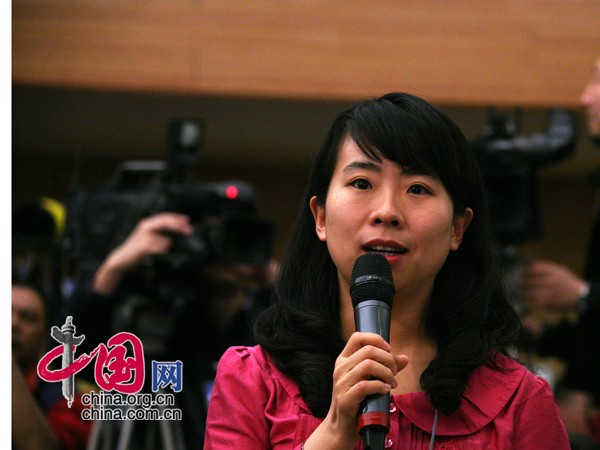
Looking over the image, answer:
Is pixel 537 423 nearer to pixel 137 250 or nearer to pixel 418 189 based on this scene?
pixel 418 189

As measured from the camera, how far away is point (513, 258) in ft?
10.4

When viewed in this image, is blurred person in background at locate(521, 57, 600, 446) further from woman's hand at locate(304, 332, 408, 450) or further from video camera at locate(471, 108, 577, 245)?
woman's hand at locate(304, 332, 408, 450)

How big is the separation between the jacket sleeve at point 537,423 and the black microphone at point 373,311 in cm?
28

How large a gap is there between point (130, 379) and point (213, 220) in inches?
28.2

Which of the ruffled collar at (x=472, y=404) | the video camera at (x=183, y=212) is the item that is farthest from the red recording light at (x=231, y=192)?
the ruffled collar at (x=472, y=404)

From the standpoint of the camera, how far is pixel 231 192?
2.87 metres

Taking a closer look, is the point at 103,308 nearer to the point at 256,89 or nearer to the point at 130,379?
the point at 130,379

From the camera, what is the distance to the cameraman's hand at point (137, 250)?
8.80 feet

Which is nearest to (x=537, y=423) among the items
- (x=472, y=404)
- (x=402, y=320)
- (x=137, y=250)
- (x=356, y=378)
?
(x=472, y=404)

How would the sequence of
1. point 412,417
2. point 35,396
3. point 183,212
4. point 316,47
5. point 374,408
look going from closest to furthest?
point 374,408 → point 412,417 → point 35,396 → point 183,212 → point 316,47

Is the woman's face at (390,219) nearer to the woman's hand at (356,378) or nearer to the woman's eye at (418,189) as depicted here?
the woman's eye at (418,189)

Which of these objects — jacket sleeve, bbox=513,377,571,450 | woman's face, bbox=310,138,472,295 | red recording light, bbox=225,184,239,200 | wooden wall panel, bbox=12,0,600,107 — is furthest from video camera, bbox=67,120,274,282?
jacket sleeve, bbox=513,377,571,450

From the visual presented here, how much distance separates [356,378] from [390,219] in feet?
0.87

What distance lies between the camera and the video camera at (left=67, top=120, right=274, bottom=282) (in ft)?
9.09
